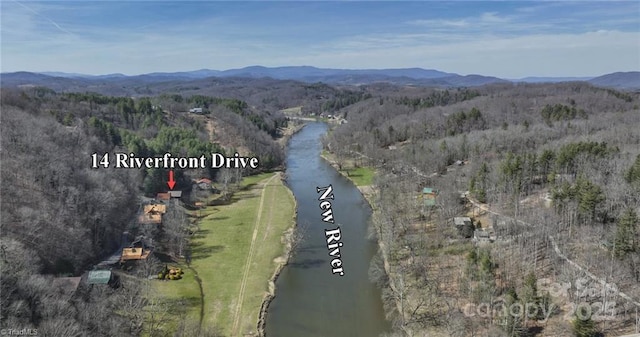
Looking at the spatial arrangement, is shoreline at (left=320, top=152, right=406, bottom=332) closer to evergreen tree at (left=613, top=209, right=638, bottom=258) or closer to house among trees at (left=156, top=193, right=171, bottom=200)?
evergreen tree at (left=613, top=209, right=638, bottom=258)

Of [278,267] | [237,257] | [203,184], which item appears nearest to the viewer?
[278,267]

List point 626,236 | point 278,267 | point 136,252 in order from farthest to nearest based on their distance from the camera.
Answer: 1. point 278,267
2. point 136,252
3. point 626,236

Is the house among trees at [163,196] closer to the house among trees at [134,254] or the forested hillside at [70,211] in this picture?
the forested hillside at [70,211]

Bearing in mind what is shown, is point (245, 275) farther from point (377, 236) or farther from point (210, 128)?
point (210, 128)

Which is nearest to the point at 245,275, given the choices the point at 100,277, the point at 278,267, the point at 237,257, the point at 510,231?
the point at 278,267

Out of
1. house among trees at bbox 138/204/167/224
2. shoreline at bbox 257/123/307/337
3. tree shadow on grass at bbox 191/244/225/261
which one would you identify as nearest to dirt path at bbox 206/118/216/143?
shoreline at bbox 257/123/307/337

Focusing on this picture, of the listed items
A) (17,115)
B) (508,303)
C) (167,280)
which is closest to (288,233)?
(167,280)
